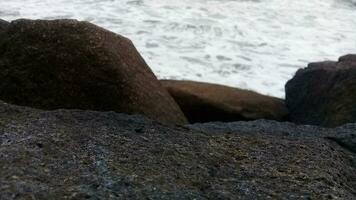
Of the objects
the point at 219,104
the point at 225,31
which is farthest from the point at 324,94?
the point at 225,31

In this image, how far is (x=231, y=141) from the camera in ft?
8.70

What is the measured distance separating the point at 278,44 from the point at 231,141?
520 centimetres

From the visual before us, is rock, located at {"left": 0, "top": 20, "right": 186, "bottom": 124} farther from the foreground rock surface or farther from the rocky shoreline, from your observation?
the foreground rock surface

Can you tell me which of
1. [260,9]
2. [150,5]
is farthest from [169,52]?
[260,9]

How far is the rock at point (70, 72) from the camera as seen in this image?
11.6 feet

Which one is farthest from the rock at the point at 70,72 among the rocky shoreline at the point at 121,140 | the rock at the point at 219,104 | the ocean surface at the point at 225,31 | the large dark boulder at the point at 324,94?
the ocean surface at the point at 225,31

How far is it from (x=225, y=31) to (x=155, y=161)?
18.8 feet

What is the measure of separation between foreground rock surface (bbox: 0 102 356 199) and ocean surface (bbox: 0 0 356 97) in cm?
346

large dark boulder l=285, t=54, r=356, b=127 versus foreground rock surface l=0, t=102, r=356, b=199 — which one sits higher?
foreground rock surface l=0, t=102, r=356, b=199

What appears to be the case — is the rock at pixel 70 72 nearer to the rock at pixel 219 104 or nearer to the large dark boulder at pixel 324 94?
the rock at pixel 219 104

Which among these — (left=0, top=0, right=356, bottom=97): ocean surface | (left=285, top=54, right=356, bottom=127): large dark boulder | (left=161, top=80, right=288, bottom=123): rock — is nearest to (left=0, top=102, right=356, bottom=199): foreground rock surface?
(left=285, top=54, right=356, bottom=127): large dark boulder

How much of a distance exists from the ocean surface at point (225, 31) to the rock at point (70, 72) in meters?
2.57

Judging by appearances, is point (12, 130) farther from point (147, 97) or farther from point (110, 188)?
point (147, 97)

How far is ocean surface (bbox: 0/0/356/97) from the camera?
652 cm
